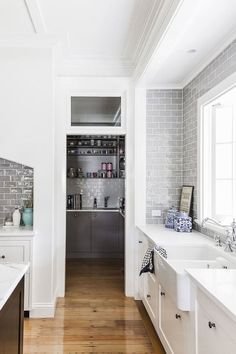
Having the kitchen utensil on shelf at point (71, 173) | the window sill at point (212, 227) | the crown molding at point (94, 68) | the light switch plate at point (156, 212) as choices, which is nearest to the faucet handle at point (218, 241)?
the window sill at point (212, 227)

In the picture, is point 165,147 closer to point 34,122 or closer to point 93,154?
point 34,122

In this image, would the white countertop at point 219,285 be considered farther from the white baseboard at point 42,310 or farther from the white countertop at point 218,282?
the white baseboard at point 42,310

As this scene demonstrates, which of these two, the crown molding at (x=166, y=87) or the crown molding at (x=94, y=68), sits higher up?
the crown molding at (x=94, y=68)

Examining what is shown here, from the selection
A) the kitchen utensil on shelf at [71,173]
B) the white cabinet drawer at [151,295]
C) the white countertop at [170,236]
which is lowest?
the white cabinet drawer at [151,295]

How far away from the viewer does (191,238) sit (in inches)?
116

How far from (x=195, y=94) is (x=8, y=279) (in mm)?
2848

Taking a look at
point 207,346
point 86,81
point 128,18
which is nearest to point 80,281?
point 86,81

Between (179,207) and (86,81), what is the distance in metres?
2.00

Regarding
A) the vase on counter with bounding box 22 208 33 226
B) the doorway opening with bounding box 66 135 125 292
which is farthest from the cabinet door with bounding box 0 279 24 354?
A: the doorway opening with bounding box 66 135 125 292

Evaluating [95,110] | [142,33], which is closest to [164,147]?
[95,110]

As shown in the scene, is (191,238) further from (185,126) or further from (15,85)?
(15,85)

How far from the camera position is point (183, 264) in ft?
7.37

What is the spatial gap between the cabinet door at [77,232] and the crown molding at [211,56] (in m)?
3.07

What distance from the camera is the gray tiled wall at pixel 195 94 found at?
268 cm
